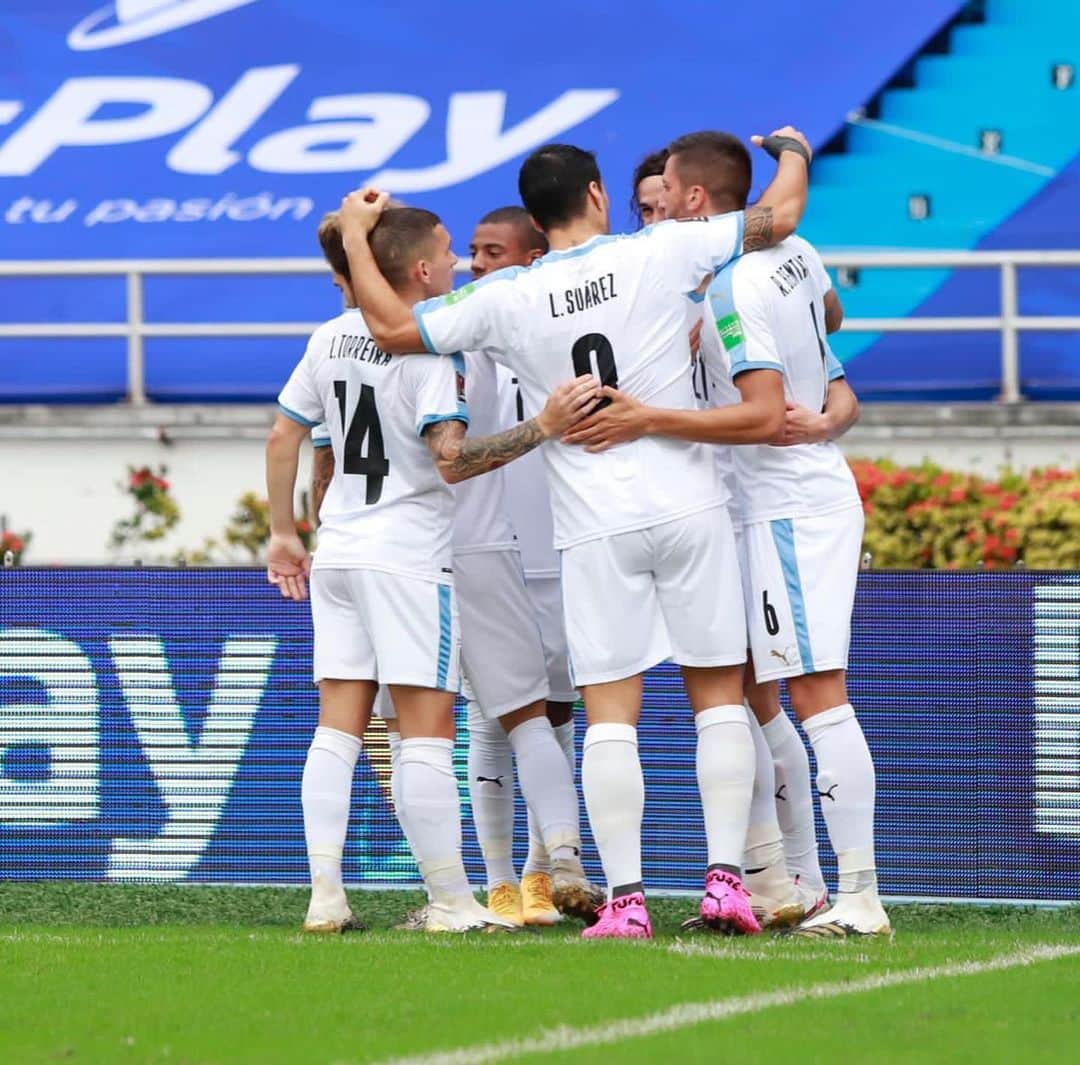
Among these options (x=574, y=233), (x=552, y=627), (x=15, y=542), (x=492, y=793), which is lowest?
→ (x=492, y=793)

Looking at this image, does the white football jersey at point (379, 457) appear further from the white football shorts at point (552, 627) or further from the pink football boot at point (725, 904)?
the pink football boot at point (725, 904)

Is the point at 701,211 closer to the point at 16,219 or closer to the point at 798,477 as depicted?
the point at 798,477

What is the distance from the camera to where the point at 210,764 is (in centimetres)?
788

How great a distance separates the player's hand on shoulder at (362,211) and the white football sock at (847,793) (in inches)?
73.7

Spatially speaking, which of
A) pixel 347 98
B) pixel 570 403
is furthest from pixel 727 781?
pixel 347 98

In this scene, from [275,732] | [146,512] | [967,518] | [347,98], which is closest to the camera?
[275,732]

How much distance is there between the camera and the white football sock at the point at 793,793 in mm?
6719

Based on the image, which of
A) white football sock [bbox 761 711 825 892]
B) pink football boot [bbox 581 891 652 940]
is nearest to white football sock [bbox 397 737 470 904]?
pink football boot [bbox 581 891 652 940]

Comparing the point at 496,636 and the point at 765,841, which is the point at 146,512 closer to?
the point at 496,636

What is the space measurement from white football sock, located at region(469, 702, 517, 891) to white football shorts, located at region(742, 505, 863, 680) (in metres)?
1.02

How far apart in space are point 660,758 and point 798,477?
1.76 meters

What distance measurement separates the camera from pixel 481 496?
22.2 ft

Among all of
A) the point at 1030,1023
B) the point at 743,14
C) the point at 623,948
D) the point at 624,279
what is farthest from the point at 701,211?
the point at 743,14

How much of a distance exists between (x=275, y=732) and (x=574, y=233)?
96.5 inches
